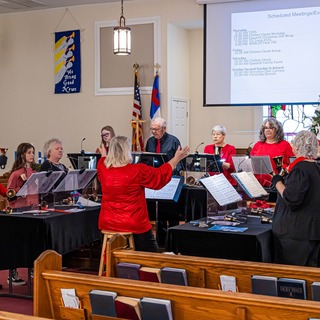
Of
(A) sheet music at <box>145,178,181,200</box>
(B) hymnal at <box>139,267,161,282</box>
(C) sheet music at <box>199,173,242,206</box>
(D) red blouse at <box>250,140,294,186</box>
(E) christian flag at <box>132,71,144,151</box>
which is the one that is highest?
(E) christian flag at <box>132,71,144,151</box>

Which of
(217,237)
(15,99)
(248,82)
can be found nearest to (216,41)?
(248,82)

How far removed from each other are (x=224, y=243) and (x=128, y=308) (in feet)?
6.00

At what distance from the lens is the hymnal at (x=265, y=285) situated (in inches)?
109

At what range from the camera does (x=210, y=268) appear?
3.05 m

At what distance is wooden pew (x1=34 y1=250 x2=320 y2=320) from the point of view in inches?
90.8

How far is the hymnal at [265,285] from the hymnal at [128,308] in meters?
0.58

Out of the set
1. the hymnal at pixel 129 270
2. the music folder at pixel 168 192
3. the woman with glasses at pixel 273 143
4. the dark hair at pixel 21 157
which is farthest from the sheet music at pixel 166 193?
the hymnal at pixel 129 270

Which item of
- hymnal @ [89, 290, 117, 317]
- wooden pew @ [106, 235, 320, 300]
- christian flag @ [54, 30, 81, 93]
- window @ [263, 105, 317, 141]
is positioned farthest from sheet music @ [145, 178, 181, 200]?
christian flag @ [54, 30, 81, 93]

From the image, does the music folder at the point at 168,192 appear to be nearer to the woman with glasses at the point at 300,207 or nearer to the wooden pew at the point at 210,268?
the woman with glasses at the point at 300,207

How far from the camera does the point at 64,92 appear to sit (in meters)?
10.6

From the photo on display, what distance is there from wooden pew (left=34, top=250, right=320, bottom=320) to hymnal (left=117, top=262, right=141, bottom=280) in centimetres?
33

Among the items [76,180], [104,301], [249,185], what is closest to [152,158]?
[76,180]

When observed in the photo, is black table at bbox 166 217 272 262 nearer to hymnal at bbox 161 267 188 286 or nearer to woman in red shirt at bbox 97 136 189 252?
woman in red shirt at bbox 97 136 189 252

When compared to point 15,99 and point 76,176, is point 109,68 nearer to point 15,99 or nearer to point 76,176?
point 15,99
